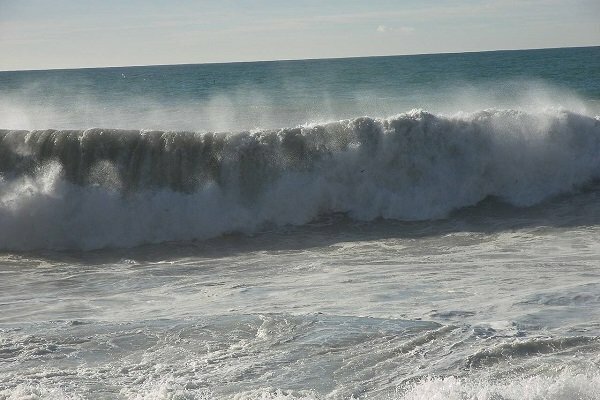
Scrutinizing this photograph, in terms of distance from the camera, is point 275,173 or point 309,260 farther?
point 275,173

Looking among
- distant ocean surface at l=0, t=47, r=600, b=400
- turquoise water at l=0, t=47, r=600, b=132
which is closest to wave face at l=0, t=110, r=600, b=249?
distant ocean surface at l=0, t=47, r=600, b=400

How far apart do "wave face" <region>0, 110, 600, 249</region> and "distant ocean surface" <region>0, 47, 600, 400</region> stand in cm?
4

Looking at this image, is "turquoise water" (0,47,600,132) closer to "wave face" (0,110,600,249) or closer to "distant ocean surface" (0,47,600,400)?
"wave face" (0,110,600,249)

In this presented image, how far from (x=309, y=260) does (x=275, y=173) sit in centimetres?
410

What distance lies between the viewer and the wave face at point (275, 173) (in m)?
15.4

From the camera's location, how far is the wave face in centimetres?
1537

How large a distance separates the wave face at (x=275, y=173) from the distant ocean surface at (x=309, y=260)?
1.6 inches

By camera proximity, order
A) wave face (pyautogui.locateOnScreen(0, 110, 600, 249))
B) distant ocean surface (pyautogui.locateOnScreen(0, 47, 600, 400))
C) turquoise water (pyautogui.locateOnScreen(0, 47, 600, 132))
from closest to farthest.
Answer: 1. distant ocean surface (pyautogui.locateOnScreen(0, 47, 600, 400))
2. wave face (pyautogui.locateOnScreen(0, 110, 600, 249))
3. turquoise water (pyautogui.locateOnScreen(0, 47, 600, 132))

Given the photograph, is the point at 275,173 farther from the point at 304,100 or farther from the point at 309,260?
the point at 304,100

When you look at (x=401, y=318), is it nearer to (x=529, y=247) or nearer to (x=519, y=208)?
(x=529, y=247)

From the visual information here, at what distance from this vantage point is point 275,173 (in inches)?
643

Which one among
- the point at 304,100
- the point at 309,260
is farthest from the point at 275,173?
the point at 304,100

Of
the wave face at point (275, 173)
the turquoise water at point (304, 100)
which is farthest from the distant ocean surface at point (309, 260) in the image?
the turquoise water at point (304, 100)

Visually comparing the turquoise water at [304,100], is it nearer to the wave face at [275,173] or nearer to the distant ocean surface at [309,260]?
the wave face at [275,173]
